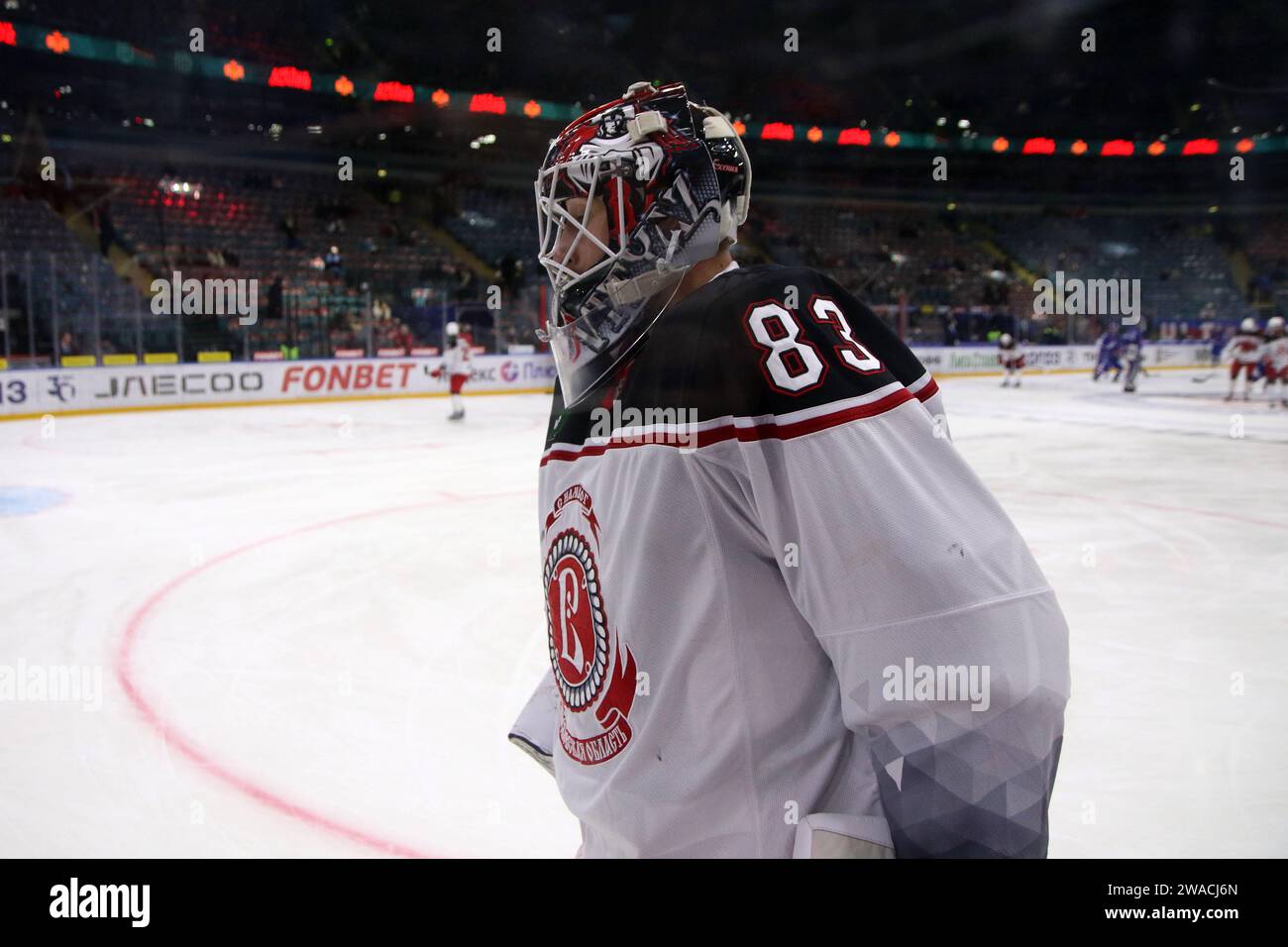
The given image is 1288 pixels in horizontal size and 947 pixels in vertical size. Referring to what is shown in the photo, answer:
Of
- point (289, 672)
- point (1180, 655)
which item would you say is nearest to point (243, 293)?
point (289, 672)

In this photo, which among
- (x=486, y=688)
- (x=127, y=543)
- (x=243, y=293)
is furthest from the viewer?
(x=243, y=293)

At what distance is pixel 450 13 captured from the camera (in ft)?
57.9

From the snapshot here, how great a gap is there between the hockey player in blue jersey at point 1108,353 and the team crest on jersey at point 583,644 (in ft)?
69.4

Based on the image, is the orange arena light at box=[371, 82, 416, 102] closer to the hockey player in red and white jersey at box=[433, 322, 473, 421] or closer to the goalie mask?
the hockey player in red and white jersey at box=[433, 322, 473, 421]

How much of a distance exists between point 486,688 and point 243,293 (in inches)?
592

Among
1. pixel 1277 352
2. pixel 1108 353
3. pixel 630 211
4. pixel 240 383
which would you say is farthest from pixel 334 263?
pixel 630 211

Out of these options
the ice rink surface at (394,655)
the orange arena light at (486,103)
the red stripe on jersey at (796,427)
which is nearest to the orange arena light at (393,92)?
the orange arena light at (486,103)

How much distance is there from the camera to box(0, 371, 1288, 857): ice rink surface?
2539 mm

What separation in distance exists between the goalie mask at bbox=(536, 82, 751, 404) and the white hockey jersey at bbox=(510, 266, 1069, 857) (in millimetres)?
69

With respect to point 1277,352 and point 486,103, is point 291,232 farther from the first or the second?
point 1277,352

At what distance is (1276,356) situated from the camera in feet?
47.5

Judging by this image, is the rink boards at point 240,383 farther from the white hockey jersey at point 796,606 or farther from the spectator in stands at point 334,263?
the white hockey jersey at point 796,606

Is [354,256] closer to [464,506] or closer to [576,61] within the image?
[576,61]

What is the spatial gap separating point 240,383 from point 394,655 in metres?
12.8
